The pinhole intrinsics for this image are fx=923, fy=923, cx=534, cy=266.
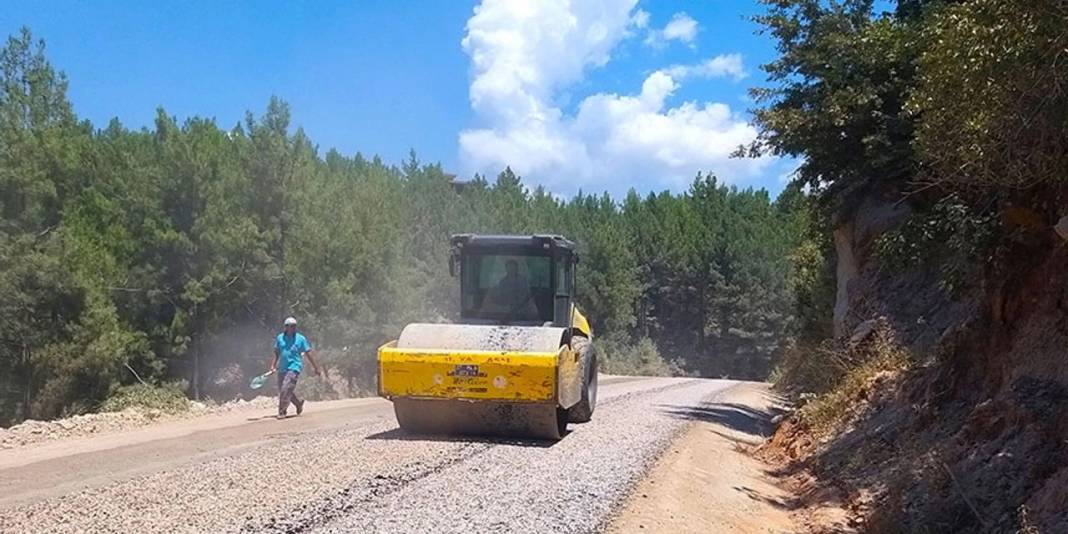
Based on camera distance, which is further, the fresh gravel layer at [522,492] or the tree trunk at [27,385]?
the tree trunk at [27,385]

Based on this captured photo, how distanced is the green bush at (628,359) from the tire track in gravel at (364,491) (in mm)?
42326

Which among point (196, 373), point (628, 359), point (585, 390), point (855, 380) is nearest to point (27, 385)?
point (196, 373)

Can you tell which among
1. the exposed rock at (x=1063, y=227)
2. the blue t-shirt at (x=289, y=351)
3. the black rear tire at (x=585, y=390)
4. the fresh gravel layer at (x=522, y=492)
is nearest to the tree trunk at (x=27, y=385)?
the blue t-shirt at (x=289, y=351)

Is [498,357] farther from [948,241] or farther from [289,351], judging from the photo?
[948,241]

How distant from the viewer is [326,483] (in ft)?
27.0

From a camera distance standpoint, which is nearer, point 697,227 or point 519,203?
point 519,203

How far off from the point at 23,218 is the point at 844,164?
23.0 metres

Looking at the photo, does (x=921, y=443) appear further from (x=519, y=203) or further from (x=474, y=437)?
(x=519, y=203)

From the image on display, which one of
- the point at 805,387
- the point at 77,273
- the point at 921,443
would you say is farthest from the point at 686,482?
the point at 77,273

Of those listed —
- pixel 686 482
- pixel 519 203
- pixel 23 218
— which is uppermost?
pixel 519 203

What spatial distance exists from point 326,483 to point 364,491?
1.51 feet

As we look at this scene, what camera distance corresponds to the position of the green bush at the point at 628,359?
5712cm

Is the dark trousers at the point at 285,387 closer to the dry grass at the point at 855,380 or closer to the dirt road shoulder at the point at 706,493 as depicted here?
the dirt road shoulder at the point at 706,493

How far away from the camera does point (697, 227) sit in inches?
3056
